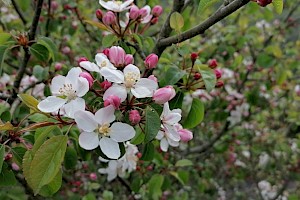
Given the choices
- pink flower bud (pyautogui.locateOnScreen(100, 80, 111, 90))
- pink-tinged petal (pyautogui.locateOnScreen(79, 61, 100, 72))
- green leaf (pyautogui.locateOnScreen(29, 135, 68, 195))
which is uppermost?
pink-tinged petal (pyautogui.locateOnScreen(79, 61, 100, 72))

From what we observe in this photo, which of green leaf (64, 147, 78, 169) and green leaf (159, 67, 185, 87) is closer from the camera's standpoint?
green leaf (159, 67, 185, 87)

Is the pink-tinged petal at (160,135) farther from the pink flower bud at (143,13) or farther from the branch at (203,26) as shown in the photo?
the pink flower bud at (143,13)

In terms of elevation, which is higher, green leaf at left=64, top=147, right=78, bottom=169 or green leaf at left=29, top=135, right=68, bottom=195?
green leaf at left=29, top=135, right=68, bottom=195

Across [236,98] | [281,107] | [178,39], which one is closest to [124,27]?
[178,39]

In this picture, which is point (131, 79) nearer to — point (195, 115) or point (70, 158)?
point (195, 115)

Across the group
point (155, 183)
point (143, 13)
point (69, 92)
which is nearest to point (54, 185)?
point (69, 92)

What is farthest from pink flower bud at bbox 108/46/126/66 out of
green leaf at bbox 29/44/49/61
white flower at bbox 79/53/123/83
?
green leaf at bbox 29/44/49/61

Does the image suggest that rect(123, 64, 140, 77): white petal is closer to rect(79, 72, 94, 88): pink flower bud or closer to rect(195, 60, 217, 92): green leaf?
rect(79, 72, 94, 88): pink flower bud
